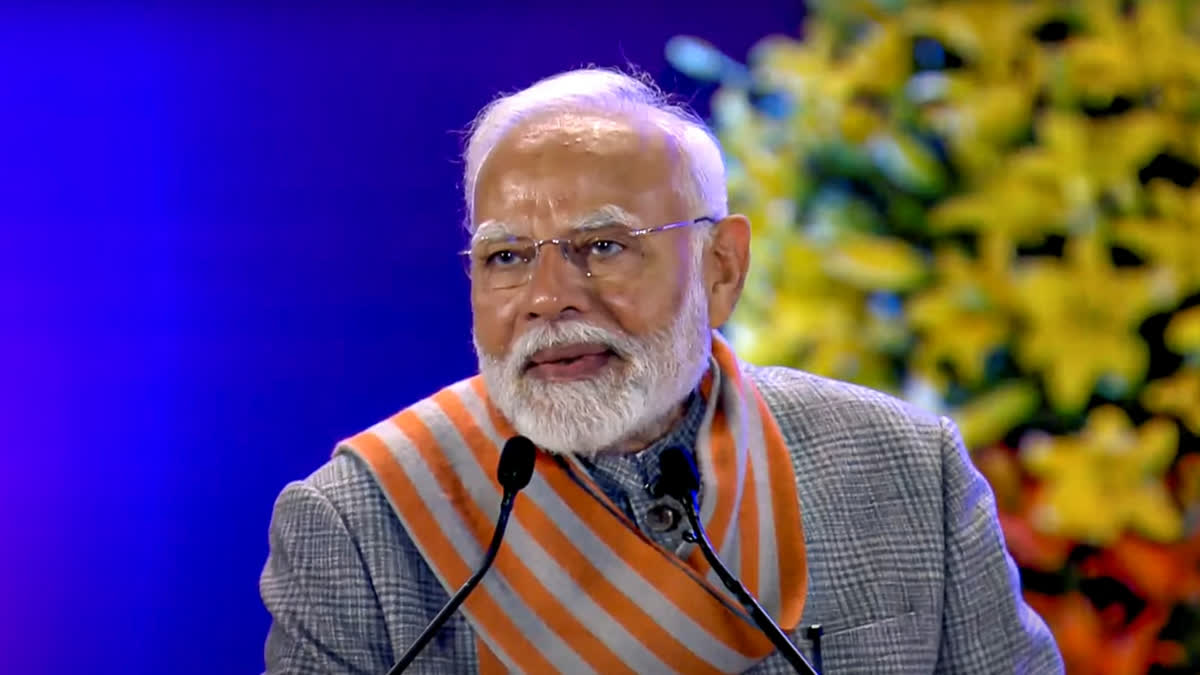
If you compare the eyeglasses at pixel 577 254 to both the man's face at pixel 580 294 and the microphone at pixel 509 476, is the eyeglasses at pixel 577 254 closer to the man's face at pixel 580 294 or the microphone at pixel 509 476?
the man's face at pixel 580 294

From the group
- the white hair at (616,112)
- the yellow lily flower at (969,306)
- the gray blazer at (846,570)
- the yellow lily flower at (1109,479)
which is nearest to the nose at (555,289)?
the white hair at (616,112)

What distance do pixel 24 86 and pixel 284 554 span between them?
1044mm

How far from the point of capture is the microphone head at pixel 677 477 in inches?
50.6

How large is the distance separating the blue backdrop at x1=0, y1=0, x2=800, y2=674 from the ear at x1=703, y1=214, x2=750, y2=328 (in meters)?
0.83

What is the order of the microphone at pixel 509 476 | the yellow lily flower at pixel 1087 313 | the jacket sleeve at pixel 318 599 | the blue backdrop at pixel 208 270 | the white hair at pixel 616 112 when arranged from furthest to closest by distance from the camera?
the blue backdrop at pixel 208 270 → the yellow lily flower at pixel 1087 313 → the white hair at pixel 616 112 → the jacket sleeve at pixel 318 599 → the microphone at pixel 509 476

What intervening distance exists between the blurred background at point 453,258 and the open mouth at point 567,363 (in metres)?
0.59

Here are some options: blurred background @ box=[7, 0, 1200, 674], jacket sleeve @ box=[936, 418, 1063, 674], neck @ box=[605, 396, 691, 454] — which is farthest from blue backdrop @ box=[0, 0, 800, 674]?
jacket sleeve @ box=[936, 418, 1063, 674]

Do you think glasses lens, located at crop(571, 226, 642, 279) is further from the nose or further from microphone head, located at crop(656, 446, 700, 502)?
microphone head, located at crop(656, 446, 700, 502)

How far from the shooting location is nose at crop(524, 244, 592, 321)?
147cm

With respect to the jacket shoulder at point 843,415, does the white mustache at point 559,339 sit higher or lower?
higher

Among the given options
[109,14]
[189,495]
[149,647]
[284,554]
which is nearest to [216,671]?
[149,647]

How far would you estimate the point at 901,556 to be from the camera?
5.16ft

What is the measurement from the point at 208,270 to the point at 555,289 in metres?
1.01

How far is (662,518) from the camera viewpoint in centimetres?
153
